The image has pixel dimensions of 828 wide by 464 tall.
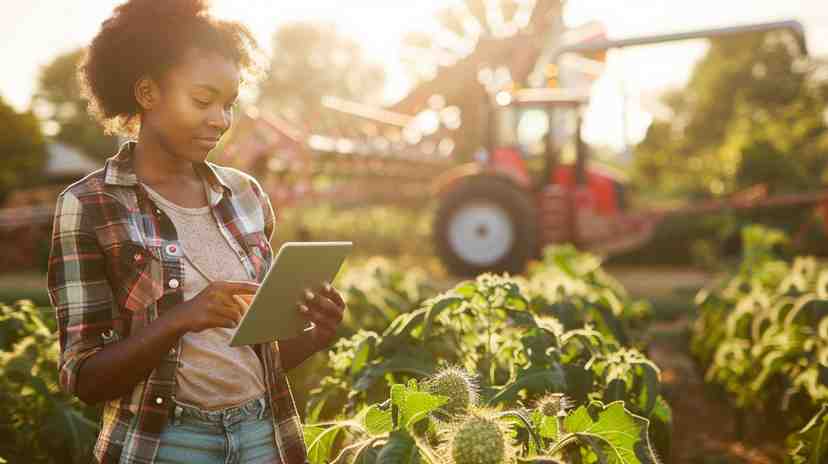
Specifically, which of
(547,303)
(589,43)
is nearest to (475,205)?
(589,43)

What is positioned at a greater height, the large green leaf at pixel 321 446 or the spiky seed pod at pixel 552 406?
the spiky seed pod at pixel 552 406

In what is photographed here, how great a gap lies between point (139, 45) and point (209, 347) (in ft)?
2.13

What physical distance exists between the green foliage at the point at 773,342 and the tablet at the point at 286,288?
1.96 m

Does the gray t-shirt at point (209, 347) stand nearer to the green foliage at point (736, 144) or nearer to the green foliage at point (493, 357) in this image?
the green foliage at point (493, 357)

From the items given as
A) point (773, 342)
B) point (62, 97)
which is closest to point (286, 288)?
point (773, 342)

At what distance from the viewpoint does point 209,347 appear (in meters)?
1.87

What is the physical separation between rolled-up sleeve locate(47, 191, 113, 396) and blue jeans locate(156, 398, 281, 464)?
0.67 ft

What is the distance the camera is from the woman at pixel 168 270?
1754 mm

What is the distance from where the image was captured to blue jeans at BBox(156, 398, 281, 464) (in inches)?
71.4

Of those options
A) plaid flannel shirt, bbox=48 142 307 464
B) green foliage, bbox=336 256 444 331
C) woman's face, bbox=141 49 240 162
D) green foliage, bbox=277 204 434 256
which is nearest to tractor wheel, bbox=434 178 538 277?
green foliage, bbox=277 204 434 256

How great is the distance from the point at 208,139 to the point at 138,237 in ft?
0.83

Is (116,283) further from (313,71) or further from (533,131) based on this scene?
(313,71)

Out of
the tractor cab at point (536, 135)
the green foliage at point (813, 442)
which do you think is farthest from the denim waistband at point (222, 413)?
the tractor cab at point (536, 135)

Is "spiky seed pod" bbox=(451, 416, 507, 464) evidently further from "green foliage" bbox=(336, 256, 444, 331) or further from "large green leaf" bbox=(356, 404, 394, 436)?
"green foliage" bbox=(336, 256, 444, 331)
